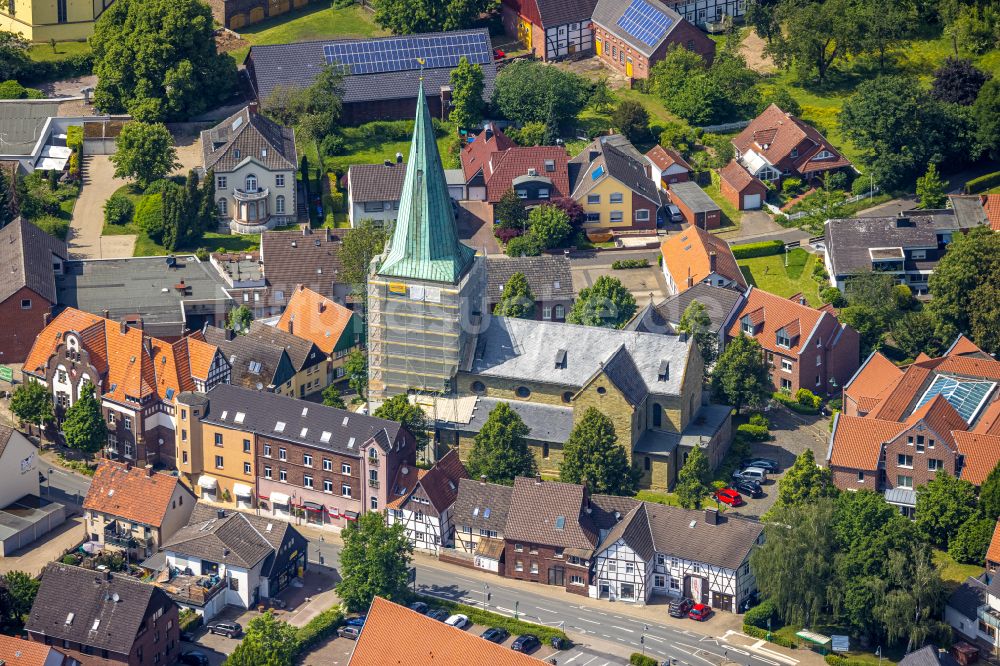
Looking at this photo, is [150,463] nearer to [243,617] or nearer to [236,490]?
[236,490]

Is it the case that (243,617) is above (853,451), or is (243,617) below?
below

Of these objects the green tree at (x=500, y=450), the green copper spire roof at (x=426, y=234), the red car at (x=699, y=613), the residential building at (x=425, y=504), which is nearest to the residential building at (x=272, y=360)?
the green copper spire roof at (x=426, y=234)

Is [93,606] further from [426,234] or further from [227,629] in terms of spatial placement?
[426,234]

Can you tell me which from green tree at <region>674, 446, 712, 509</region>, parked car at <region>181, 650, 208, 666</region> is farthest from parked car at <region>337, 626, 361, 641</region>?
green tree at <region>674, 446, 712, 509</region>

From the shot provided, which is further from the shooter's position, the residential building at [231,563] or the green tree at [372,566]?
the residential building at [231,563]

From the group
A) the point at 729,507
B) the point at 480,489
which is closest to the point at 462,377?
the point at 480,489

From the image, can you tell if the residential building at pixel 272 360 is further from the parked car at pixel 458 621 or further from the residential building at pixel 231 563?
the parked car at pixel 458 621

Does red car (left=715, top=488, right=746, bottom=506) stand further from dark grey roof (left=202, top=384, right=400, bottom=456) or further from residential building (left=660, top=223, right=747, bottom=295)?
residential building (left=660, top=223, right=747, bottom=295)
